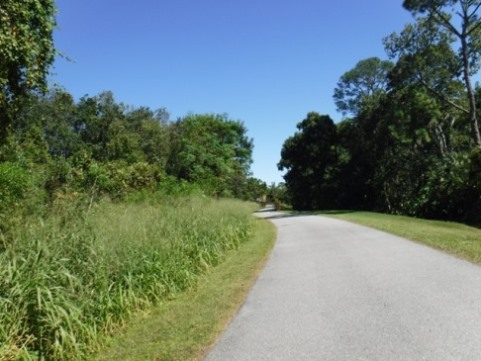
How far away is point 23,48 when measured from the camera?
962 centimetres

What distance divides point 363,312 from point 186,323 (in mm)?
2569

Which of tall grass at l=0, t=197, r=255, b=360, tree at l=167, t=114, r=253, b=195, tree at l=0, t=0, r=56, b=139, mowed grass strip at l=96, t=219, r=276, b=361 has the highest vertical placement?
tree at l=167, t=114, r=253, b=195

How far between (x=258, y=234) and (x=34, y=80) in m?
11.7

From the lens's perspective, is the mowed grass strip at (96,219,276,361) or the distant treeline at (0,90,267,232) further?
the distant treeline at (0,90,267,232)

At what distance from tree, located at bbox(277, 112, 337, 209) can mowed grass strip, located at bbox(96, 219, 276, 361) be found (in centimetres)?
4126

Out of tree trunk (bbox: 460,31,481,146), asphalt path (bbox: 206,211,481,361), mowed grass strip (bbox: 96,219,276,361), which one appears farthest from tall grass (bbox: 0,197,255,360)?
tree trunk (bbox: 460,31,481,146)

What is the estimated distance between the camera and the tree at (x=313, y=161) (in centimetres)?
5103

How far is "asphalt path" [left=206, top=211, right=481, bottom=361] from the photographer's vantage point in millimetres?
5199

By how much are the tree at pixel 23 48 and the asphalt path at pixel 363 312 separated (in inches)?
265

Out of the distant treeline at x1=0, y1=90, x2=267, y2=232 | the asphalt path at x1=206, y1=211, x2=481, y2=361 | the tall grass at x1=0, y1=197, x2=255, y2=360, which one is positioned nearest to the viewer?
the asphalt path at x1=206, y1=211, x2=481, y2=361

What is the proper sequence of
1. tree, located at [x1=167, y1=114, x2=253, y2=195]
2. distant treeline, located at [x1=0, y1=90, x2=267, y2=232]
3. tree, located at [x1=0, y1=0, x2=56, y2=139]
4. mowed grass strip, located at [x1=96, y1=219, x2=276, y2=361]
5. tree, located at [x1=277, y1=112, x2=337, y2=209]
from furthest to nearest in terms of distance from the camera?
tree, located at [x1=277, y1=112, x2=337, y2=209], tree, located at [x1=167, y1=114, x2=253, y2=195], distant treeline, located at [x1=0, y1=90, x2=267, y2=232], tree, located at [x1=0, y1=0, x2=56, y2=139], mowed grass strip, located at [x1=96, y1=219, x2=276, y2=361]

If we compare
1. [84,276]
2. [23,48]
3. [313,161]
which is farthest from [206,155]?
[84,276]

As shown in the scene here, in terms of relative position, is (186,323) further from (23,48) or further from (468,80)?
(468,80)

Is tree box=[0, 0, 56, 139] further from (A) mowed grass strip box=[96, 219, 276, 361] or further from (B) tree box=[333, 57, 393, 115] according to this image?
(B) tree box=[333, 57, 393, 115]
